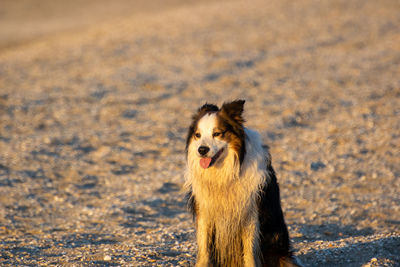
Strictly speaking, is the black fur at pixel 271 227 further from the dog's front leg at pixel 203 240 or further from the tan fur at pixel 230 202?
the dog's front leg at pixel 203 240

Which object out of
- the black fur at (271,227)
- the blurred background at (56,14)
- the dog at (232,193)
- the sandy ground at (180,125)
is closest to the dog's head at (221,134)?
the dog at (232,193)

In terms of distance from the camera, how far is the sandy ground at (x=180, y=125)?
654 centimetres

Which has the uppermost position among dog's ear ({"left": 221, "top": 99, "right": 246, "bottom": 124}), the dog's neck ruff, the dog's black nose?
dog's ear ({"left": 221, "top": 99, "right": 246, "bottom": 124})

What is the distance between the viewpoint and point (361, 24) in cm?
1880

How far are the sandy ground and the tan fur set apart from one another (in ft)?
2.69

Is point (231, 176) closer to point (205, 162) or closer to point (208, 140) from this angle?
point (205, 162)

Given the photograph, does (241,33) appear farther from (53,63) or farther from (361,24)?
(53,63)

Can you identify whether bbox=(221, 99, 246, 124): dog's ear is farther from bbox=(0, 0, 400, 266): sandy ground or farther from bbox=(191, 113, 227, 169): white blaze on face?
bbox=(0, 0, 400, 266): sandy ground

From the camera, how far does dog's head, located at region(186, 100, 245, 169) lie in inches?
178

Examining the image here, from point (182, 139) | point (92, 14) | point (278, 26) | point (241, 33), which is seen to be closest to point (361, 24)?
point (278, 26)

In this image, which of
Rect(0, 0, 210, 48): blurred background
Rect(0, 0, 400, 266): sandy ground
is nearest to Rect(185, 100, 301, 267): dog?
Rect(0, 0, 400, 266): sandy ground

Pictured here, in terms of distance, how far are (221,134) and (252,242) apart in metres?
1.05

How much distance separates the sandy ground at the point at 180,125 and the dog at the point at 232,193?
2.74ft

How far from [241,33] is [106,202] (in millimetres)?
12073
